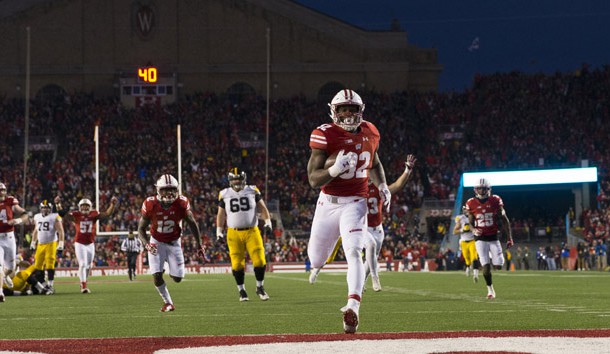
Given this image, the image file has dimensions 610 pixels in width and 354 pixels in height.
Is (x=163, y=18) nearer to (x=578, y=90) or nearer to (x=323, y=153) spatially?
(x=578, y=90)

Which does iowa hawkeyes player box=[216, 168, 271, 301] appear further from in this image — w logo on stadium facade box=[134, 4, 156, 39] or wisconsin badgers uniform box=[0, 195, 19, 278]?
w logo on stadium facade box=[134, 4, 156, 39]

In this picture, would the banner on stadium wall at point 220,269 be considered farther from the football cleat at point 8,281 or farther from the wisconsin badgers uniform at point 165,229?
the wisconsin badgers uniform at point 165,229

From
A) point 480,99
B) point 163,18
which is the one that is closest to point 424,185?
point 480,99

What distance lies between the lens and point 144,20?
61.8 meters

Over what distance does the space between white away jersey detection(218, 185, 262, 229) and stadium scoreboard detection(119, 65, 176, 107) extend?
41622mm

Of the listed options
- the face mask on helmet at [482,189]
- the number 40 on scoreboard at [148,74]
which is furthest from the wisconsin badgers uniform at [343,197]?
the number 40 on scoreboard at [148,74]

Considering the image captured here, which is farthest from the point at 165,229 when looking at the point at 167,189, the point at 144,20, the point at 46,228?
the point at 144,20

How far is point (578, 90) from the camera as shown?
2293 inches

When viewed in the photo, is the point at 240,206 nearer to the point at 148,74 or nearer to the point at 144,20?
the point at 148,74

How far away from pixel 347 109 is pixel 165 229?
209 inches

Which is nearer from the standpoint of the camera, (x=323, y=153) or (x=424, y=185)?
(x=323, y=153)

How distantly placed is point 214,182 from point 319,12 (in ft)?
54.4

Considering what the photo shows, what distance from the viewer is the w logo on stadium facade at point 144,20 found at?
2426 inches

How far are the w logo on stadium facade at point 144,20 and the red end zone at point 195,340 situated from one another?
53212 millimetres
